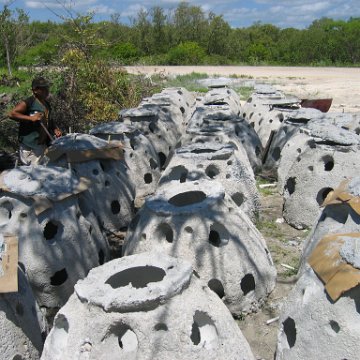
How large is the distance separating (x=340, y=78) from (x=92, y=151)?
22.3 meters

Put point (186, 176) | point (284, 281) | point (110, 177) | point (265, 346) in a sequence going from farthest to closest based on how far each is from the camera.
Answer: point (110, 177) → point (186, 176) → point (284, 281) → point (265, 346)

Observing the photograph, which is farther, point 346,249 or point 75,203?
point 75,203

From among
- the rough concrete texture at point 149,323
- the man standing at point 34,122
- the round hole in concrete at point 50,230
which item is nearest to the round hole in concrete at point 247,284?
the rough concrete texture at point 149,323

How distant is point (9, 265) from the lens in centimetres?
400

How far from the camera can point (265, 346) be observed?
5.11 m

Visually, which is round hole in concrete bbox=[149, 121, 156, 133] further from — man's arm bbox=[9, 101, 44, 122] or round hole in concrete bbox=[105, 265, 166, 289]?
round hole in concrete bbox=[105, 265, 166, 289]

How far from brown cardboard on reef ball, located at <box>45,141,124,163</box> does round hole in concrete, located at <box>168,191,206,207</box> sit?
178 cm

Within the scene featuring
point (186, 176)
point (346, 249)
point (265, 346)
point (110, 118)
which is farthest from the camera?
point (110, 118)

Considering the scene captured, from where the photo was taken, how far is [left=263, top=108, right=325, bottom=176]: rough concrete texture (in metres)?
9.99

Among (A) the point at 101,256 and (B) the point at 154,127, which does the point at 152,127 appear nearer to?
(B) the point at 154,127

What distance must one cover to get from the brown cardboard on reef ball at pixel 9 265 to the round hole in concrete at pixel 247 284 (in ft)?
8.06

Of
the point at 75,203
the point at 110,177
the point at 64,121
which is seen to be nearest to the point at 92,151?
the point at 110,177

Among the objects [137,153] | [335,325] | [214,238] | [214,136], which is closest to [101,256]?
[214,238]

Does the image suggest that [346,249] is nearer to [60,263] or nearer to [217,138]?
[60,263]
